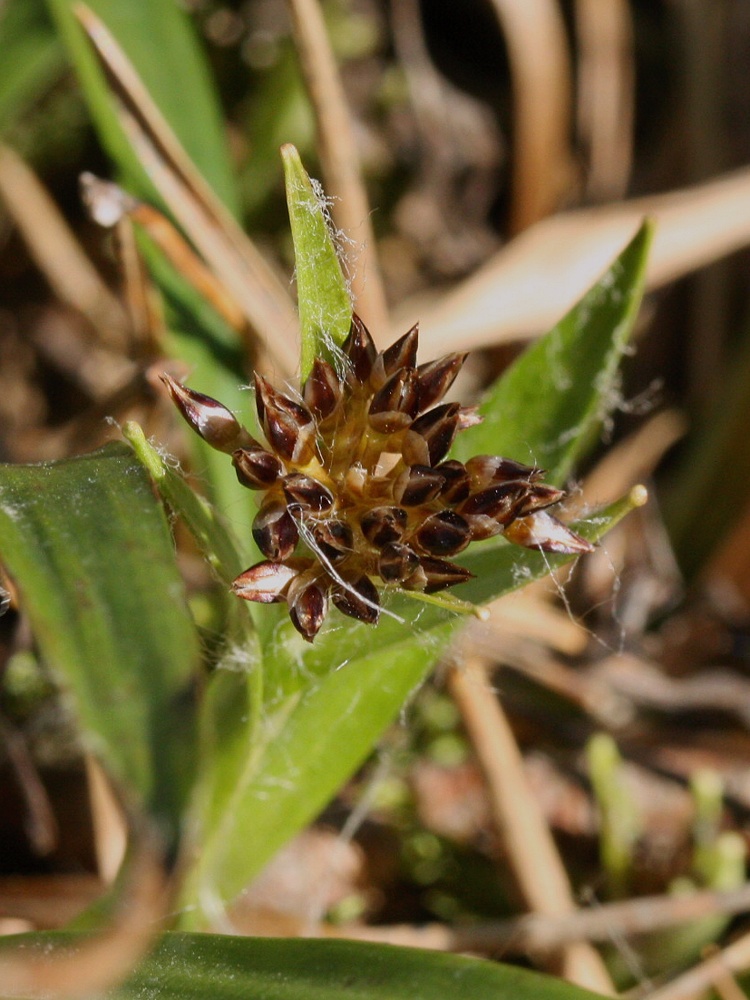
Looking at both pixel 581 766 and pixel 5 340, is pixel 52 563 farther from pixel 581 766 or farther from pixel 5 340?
pixel 5 340

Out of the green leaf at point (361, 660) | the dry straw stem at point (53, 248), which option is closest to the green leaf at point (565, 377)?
the green leaf at point (361, 660)

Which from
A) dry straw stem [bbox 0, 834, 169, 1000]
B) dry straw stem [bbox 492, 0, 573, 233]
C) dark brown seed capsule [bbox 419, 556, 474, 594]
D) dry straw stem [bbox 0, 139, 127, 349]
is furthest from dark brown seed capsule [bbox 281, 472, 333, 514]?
dry straw stem [bbox 492, 0, 573, 233]

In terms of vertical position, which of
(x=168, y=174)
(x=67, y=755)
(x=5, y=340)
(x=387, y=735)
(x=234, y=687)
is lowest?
(x=387, y=735)

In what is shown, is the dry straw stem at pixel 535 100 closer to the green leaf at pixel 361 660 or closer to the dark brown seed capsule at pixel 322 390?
the green leaf at pixel 361 660

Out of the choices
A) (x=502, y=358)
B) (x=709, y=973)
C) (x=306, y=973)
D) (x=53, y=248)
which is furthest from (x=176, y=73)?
(x=709, y=973)

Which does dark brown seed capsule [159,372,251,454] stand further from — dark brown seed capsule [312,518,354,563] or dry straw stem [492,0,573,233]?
dry straw stem [492,0,573,233]

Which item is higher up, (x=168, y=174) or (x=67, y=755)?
(x=168, y=174)

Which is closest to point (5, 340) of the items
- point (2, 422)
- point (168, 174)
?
point (2, 422)
